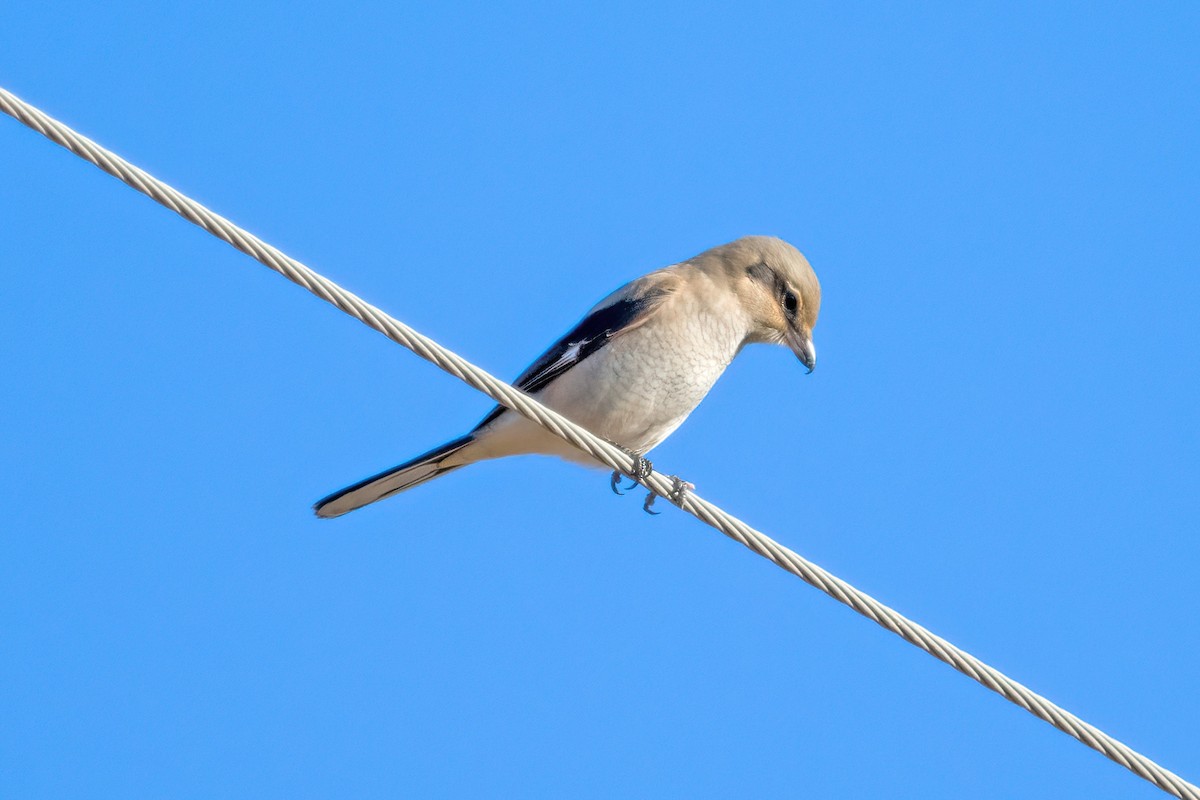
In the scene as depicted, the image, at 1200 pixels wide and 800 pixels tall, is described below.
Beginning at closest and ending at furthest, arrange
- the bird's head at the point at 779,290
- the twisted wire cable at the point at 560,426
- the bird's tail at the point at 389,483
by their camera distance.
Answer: the twisted wire cable at the point at 560,426, the bird's tail at the point at 389,483, the bird's head at the point at 779,290

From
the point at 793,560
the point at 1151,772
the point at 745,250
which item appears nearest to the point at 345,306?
the point at 793,560

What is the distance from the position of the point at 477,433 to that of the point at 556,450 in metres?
0.36

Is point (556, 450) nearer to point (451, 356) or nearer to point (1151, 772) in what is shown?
point (451, 356)

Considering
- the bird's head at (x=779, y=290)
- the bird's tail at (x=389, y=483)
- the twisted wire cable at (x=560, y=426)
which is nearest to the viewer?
the twisted wire cable at (x=560, y=426)

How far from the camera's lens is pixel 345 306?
Answer: 371 centimetres

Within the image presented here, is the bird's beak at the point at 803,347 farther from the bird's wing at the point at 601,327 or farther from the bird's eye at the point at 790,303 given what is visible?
the bird's wing at the point at 601,327

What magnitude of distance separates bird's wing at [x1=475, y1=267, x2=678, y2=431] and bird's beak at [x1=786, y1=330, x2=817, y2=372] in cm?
70

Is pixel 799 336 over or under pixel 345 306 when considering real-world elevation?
over

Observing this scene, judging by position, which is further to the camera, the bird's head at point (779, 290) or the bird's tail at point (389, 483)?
the bird's head at point (779, 290)

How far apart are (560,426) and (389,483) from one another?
1745 mm

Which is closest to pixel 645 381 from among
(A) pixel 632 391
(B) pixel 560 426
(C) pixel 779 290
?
(A) pixel 632 391

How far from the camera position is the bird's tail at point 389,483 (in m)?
5.82

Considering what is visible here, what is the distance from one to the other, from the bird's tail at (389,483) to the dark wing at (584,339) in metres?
0.18

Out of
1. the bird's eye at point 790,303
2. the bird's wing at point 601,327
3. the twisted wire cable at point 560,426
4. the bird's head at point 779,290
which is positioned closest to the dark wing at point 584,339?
the bird's wing at point 601,327
